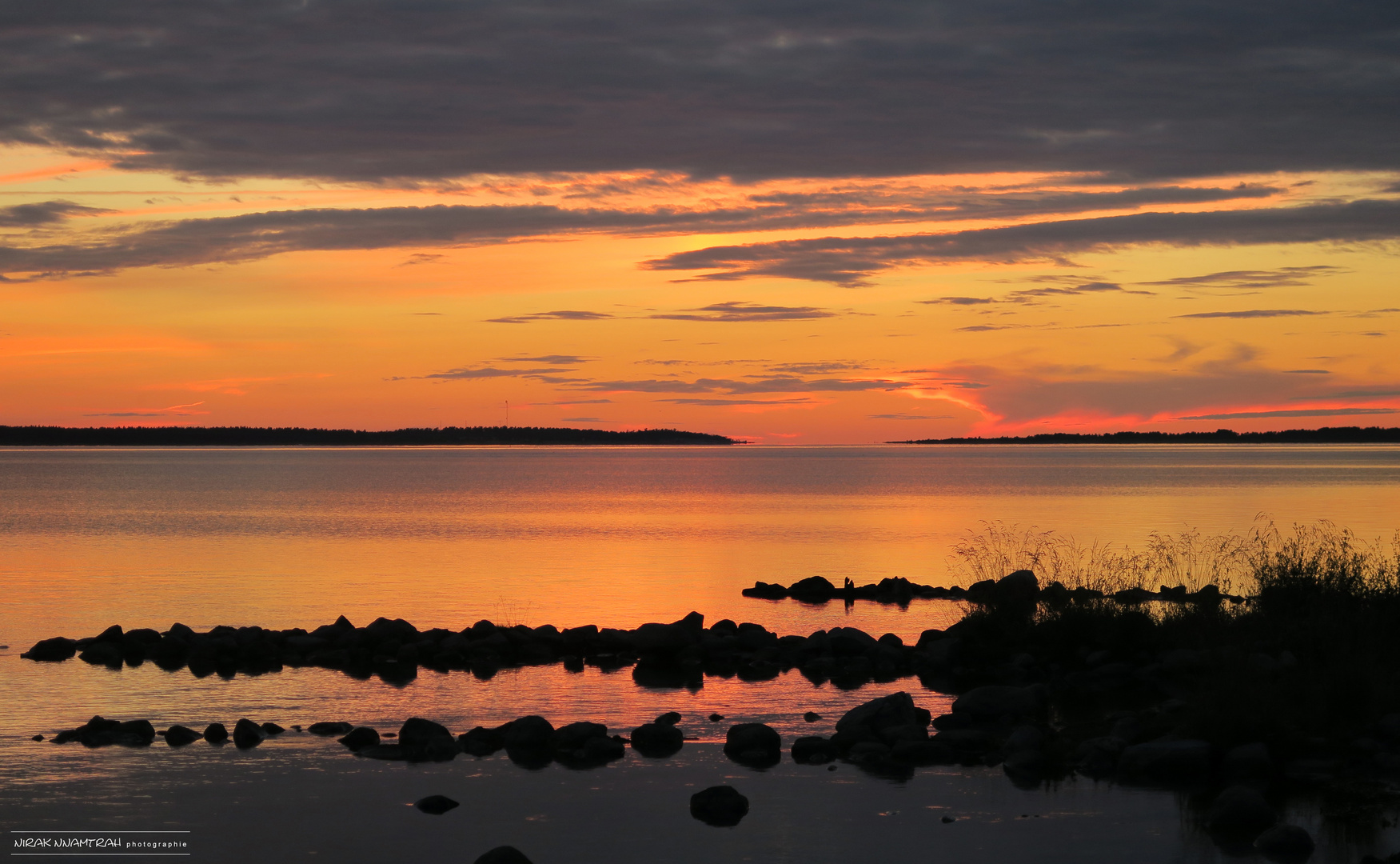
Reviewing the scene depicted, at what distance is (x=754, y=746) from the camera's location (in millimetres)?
17656

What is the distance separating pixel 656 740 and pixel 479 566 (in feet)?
98.4

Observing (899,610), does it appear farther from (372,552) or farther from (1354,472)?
(1354,472)

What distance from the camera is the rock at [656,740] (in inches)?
712

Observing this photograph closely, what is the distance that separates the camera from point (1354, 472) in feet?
508

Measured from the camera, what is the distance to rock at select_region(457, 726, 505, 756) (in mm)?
17891

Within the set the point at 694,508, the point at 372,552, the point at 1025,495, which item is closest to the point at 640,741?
the point at 372,552

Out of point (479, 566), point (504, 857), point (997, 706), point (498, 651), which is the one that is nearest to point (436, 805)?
point (504, 857)

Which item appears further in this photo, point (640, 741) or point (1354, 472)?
point (1354, 472)

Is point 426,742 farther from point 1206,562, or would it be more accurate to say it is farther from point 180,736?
point 1206,562

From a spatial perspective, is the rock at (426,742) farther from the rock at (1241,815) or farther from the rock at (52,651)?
the rock at (52,651)

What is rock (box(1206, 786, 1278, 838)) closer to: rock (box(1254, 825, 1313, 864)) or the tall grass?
rock (box(1254, 825, 1313, 864))

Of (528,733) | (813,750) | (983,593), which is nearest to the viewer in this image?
(813,750)

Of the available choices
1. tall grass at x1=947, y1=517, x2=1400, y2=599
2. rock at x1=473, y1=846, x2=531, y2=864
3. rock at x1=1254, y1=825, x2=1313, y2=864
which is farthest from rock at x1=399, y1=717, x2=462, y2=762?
tall grass at x1=947, y1=517, x2=1400, y2=599

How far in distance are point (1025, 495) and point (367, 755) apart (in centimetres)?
8794
